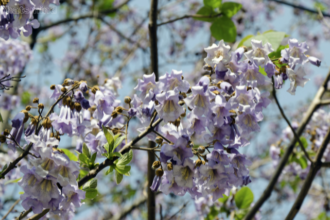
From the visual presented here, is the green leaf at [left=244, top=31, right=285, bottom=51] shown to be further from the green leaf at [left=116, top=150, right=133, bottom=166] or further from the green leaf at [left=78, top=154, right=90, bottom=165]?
the green leaf at [left=78, top=154, right=90, bottom=165]

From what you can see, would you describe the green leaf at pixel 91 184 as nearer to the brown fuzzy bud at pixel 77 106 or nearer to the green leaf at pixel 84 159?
the green leaf at pixel 84 159

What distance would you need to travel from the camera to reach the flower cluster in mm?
1638

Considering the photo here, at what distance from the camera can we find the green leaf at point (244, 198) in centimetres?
264

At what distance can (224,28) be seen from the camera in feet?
8.02

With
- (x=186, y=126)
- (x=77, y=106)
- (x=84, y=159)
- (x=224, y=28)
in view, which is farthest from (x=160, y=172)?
(x=224, y=28)

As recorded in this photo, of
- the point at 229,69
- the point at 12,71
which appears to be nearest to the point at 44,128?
the point at 229,69

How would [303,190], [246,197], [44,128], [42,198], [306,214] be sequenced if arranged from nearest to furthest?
[42,198] < [44,128] < [303,190] < [246,197] < [306,214]

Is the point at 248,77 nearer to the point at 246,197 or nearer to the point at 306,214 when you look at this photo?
the point at 246,197

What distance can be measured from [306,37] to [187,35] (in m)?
4.58

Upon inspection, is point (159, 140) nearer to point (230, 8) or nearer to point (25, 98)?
point (230, 8)


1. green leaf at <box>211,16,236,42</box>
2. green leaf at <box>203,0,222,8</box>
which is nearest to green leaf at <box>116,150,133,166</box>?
green leaf at <box>211,16,236,42</box>

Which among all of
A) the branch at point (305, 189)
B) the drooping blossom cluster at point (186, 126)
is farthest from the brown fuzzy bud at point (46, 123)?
the branch at point (305, 189)

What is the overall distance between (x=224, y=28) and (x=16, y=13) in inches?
56.1

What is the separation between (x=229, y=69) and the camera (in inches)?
61.3
